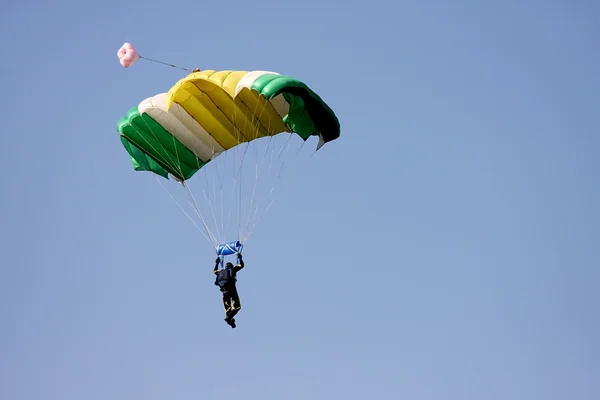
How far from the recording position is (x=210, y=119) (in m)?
25.9

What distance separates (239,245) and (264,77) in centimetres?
307

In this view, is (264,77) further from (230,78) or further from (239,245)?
(239,245)

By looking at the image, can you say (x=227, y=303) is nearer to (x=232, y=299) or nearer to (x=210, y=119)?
A: (x=232, y=299)

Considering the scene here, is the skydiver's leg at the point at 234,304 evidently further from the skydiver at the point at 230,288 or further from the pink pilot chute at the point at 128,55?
the pink pilot chute at the point at 128,55

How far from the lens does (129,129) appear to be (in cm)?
2595

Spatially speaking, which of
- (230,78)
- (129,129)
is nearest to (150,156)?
(129,129)

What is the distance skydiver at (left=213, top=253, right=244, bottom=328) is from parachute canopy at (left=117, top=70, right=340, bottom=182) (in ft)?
9.29

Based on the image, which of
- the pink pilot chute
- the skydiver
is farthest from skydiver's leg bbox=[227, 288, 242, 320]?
the pink pilot chute

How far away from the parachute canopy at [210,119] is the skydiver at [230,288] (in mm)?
2831

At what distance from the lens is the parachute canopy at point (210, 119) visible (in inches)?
965

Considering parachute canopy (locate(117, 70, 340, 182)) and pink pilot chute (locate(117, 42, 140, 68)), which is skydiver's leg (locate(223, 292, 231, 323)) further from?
pink pilot chute (locate(117, 42, 140, 68))

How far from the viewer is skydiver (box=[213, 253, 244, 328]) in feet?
79.0

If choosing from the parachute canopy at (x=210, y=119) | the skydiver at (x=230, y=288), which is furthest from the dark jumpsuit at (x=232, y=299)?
the parachute canopy at (x=210, y=119)

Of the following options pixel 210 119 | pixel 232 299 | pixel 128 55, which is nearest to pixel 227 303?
pixel 232 299
